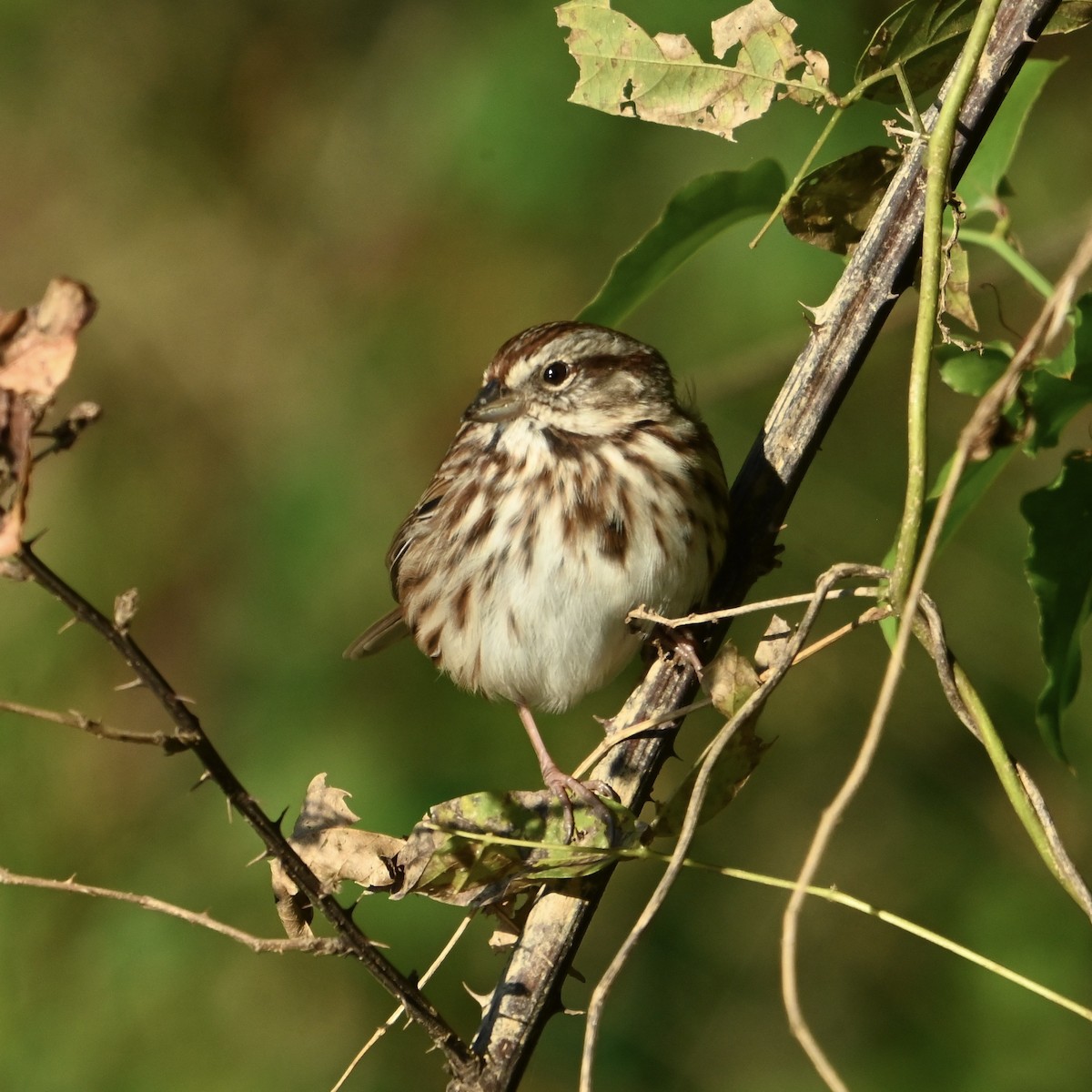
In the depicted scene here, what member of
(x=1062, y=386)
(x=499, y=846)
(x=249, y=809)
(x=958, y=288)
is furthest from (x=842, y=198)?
(x=249, y=809)

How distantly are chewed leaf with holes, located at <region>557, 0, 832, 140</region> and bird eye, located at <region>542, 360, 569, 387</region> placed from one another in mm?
882

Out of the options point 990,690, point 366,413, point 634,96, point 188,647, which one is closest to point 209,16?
point 366,413

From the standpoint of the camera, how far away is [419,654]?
4.30m

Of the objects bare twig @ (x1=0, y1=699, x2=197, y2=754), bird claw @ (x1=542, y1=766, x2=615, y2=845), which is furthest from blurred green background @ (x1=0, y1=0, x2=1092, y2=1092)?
bare twig @ (x1=0, y1=699, x2=197, y2=754)

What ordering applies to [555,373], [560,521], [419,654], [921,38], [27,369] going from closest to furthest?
1. [27,369]
2. [921,38]
3. [560,521]
4. [555,373]
5. [419,654]

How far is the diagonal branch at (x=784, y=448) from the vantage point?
189 cm

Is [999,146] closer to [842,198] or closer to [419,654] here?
[842,198]

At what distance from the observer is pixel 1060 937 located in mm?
3826

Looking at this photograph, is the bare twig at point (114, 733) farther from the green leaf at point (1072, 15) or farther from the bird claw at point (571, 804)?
the green leaf at point (1072, 15)

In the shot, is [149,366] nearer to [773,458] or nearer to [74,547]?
[74,547]

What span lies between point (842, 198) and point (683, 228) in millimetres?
236

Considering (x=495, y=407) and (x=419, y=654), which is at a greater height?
(x=495, y=407)

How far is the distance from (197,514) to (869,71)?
3451mm

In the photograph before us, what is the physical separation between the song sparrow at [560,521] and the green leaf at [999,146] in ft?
2.18
